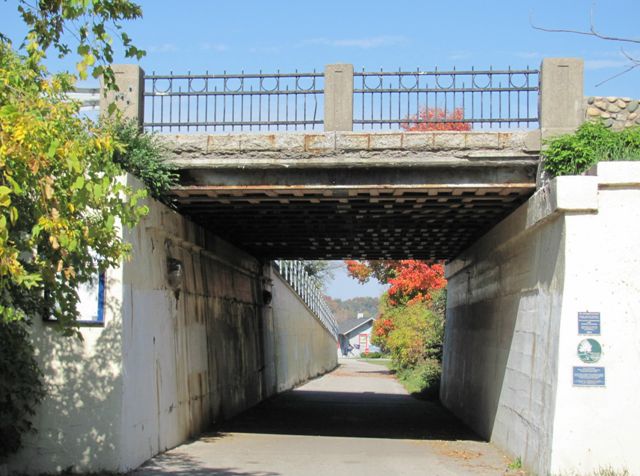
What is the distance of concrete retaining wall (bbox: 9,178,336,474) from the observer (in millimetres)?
9984

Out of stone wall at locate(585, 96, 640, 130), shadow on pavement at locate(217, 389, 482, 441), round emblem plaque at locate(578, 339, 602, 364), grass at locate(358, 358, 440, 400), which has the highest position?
stone wall at locate(585, 96, 640, 130)

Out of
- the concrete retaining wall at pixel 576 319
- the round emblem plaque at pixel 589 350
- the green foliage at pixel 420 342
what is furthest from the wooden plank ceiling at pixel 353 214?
the green foliage at pixel 420 342

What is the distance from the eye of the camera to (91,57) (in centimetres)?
685

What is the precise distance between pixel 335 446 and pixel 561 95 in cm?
636

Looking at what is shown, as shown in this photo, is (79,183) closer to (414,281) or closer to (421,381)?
(421,381)

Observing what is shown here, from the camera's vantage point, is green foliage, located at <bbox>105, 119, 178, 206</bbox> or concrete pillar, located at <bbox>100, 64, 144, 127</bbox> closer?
green foliage, located at <bbox>105, 119, 178, 206</bbox>

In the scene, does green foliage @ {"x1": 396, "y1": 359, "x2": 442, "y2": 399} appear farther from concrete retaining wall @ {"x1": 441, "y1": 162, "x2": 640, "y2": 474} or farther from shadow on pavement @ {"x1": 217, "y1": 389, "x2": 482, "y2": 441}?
concrete retaining wall @ {"x1": 441, "y1": 162, "x2": 640, "y2": 474}

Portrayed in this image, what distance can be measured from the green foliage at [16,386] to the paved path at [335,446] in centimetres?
Answer: 146

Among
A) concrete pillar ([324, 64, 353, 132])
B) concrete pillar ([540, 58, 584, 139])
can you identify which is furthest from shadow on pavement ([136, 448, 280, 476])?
concrete pillar ([540, 58, 584, 139])

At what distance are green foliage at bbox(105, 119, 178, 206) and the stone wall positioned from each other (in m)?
5.86

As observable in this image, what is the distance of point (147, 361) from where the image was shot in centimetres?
1121

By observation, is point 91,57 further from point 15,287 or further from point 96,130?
point 15,287

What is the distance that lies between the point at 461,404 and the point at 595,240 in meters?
9.75

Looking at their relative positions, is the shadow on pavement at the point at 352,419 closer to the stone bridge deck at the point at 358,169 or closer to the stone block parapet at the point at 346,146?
the stone bridge deck at the point at 358,169
